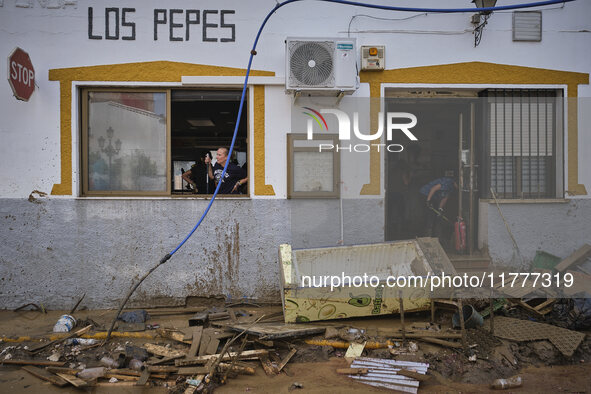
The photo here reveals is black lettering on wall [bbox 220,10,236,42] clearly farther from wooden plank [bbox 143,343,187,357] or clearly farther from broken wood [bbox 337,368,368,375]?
broken wood [bbox 337,368,368,375]

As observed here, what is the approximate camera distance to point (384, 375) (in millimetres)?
4137

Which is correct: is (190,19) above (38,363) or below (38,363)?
above

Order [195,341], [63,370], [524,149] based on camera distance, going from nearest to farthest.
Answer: [63,370] → [195,341] → [524,149]

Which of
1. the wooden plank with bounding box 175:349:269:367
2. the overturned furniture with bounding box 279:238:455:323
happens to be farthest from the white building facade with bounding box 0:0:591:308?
the wooden plank with bounding box 175:349:269:367

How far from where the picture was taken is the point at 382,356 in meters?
4.56

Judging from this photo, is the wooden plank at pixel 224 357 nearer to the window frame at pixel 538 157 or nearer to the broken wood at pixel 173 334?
the broken wood at pixel 173 334

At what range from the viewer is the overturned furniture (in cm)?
502

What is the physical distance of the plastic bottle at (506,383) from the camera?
158 inches

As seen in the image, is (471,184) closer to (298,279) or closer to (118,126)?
(298,279)

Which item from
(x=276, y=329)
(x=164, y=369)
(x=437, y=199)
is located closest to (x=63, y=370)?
(x=164, y=369)

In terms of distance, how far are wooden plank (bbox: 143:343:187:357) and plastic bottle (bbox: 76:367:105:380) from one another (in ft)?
1.75

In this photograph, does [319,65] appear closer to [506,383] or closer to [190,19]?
[190,19]

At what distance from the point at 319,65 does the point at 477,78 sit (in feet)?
Answer: 7.48

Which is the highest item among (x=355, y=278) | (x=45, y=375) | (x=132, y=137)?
(x=132, y=137)
